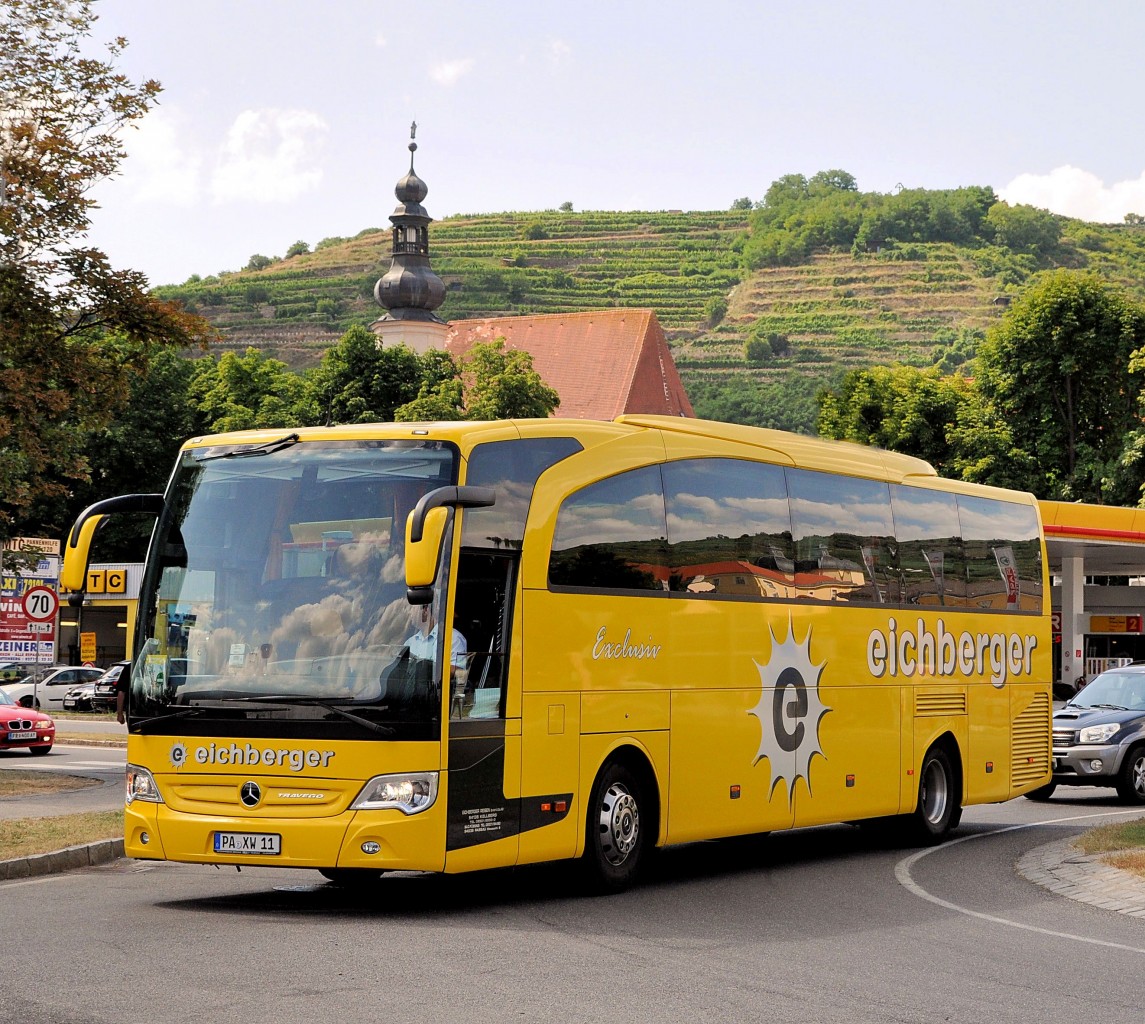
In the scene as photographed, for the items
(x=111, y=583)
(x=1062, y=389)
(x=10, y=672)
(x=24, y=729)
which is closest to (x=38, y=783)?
(x=24, y=729)

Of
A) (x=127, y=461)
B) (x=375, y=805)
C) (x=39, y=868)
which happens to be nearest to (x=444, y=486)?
(x=375, y=805)

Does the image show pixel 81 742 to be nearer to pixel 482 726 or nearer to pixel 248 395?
pixel 482 726

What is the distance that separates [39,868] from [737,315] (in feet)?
560

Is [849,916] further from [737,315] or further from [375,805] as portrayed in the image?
[737,315]

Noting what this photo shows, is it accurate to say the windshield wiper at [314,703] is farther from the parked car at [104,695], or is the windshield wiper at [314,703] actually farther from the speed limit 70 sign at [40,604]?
the parked car at [104,695]

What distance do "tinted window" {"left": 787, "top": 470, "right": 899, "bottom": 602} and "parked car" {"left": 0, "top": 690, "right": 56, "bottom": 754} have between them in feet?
61.8

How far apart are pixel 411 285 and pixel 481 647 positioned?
79.5 m

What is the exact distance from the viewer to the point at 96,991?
7.92m

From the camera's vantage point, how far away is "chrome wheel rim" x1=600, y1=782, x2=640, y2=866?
12.3 m

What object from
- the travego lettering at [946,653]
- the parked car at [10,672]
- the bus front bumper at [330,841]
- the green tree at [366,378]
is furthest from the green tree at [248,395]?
the bus front bumper at [330,841]

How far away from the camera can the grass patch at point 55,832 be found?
14.4m

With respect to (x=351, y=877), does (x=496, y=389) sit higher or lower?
higher

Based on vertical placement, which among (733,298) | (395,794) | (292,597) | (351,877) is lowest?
(351,877)

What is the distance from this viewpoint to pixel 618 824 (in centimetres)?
1243
